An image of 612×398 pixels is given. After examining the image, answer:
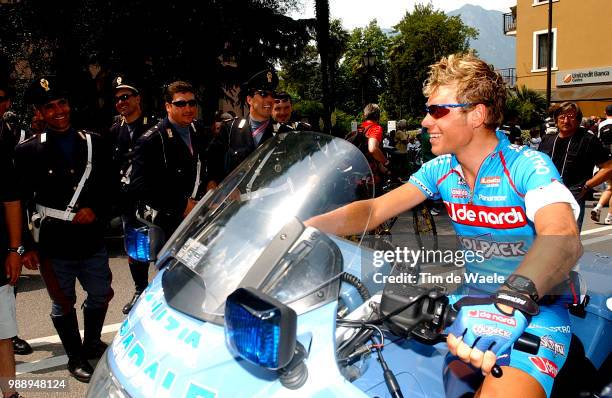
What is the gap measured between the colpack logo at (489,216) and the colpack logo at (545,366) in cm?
52

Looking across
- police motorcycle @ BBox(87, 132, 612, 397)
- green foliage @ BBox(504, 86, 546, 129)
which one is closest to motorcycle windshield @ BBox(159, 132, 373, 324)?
police motorcycle @ BBox(87, 132, 612, 397)

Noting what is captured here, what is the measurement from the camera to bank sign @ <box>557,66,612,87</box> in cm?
3028

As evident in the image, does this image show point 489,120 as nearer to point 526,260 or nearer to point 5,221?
point 526,260

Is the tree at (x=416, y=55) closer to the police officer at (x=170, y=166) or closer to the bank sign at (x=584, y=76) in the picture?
the bank sign at (x=584, y=76)

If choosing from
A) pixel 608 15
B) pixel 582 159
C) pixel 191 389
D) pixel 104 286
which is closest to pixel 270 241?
pixel 191 389

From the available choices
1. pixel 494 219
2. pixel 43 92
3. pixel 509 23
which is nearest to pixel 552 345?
pixel 494 219

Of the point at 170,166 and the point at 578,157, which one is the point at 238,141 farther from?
the point at 578,157

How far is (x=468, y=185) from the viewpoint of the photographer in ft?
7.57

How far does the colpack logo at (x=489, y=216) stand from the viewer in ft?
6.82

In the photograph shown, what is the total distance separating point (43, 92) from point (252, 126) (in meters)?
1.96

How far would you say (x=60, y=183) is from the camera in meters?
3.71

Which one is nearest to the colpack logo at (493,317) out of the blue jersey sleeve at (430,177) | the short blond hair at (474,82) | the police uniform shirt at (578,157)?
the short blond hair at (474,82)

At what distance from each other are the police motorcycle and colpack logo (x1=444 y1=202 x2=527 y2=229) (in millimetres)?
455

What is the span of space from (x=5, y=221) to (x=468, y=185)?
273cm
